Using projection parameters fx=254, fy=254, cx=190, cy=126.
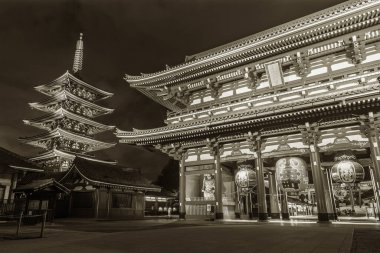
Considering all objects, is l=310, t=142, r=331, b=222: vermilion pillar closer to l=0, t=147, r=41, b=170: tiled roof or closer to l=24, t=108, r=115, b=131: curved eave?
l=0, t=147, r=41, b=170: tiled roof

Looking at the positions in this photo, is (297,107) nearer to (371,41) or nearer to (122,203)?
(371,41)

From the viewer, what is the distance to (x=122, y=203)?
74.4 ft

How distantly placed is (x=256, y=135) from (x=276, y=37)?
19.8 feet

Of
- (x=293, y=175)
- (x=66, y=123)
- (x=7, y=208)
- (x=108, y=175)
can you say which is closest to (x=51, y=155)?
(x=66, y=123)

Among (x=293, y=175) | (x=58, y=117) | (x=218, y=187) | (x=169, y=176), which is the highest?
(x=58, y=117)

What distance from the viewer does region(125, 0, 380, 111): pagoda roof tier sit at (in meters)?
13.2

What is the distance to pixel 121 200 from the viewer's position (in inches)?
891

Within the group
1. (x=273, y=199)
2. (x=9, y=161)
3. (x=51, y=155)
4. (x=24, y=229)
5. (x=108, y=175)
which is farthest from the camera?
(x=51, y=155)

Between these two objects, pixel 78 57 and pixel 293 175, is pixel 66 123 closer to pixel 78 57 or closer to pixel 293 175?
pixel 78 57

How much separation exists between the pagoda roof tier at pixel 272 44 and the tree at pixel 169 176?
36.6 m

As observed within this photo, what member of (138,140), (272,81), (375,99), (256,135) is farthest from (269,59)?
(138,140)

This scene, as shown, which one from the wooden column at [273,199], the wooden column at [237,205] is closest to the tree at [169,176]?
the wooden column at [237,205]

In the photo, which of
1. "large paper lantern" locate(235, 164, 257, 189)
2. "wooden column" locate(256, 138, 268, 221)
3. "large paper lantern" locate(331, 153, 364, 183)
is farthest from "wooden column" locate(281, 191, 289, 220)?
"large paper lantern" locate(331, 153, 364, 183)

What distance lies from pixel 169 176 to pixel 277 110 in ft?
152
